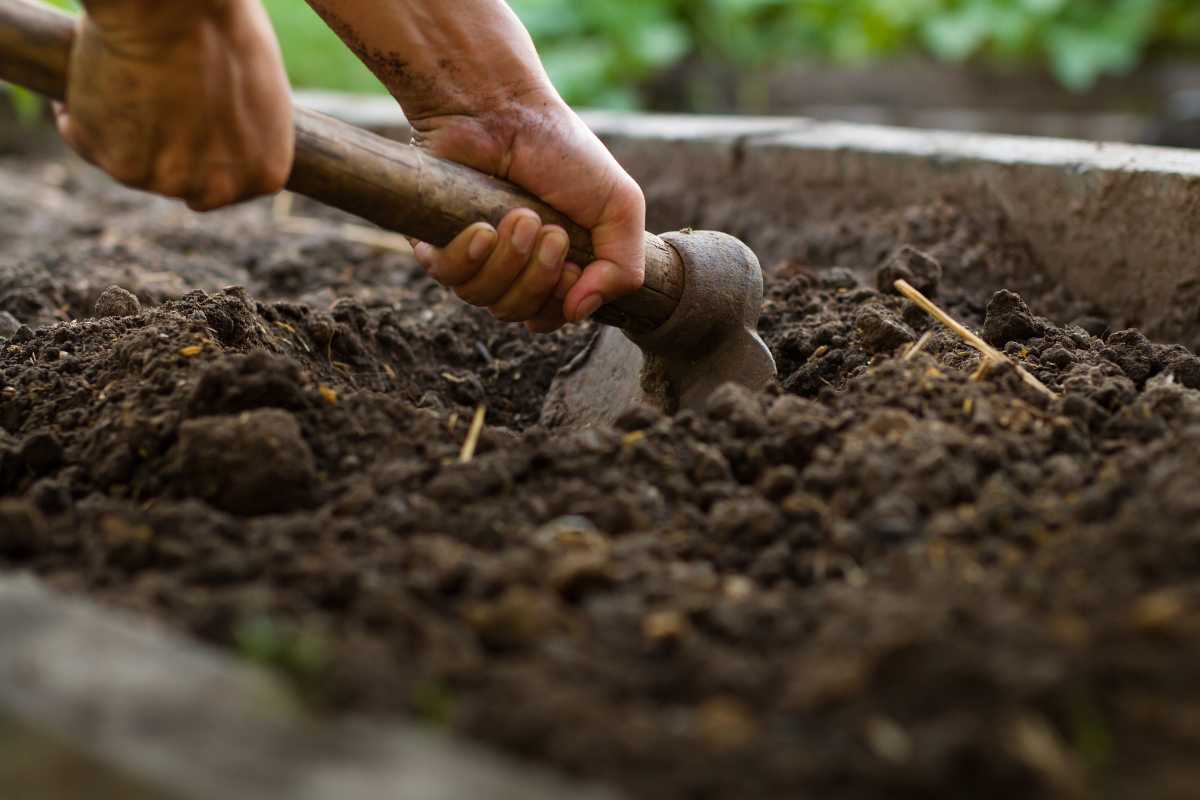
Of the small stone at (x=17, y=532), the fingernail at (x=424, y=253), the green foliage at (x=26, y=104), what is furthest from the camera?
the green foliage at (x=26, y=104)

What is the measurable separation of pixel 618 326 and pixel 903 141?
162 centimetres

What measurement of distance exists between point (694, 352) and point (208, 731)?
1.67m

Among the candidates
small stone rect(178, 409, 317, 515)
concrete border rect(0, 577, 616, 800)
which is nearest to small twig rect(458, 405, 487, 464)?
small stone rect(178, 409, 317, 515)

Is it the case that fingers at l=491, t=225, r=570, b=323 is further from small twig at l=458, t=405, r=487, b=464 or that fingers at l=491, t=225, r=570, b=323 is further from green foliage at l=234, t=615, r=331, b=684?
green foliage at l=234, t=615, r=331, b=684

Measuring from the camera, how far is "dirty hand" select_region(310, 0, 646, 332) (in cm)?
242

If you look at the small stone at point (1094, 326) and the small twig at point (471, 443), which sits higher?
the small stone at point (1094, 326)

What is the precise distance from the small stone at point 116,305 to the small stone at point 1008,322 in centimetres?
188

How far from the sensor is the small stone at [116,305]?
2.75 m

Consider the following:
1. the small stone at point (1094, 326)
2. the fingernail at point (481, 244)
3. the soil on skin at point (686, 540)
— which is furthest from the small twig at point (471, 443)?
the small stone at point (1094, 326)

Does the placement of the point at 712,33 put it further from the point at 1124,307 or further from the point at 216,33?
the point at 216,33

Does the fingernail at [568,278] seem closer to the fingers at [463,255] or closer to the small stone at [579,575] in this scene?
the fingers at [463,255]

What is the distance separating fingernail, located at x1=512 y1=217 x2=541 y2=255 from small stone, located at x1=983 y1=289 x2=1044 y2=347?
40.9 inches

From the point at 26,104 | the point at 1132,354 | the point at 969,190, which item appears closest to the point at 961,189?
the point at 969,190

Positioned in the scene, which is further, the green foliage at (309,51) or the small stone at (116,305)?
the green foliage at (309,51)
